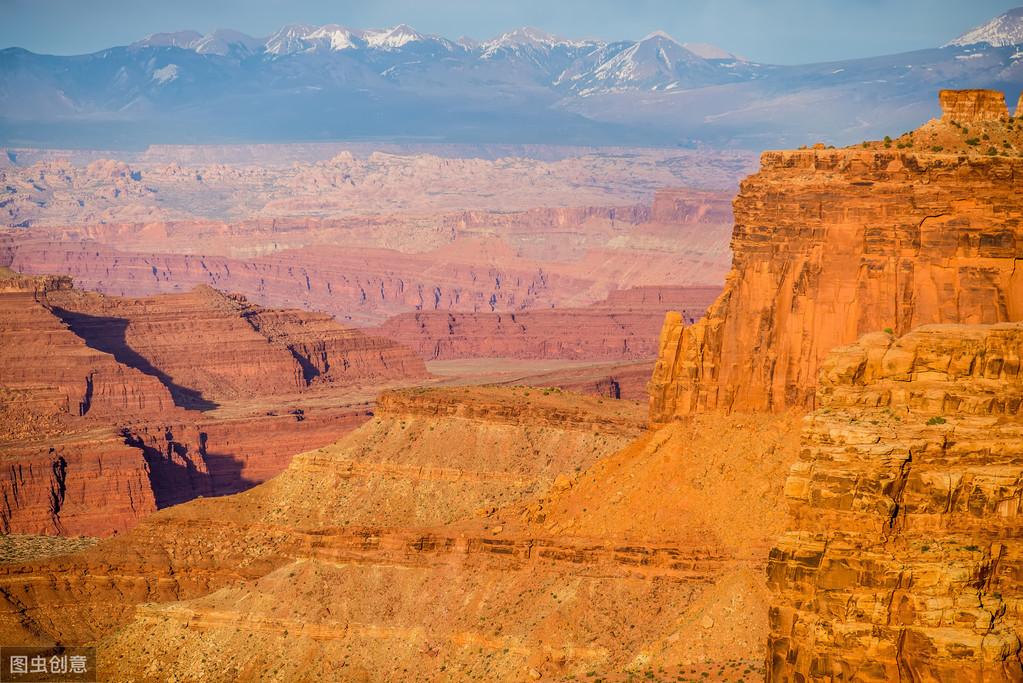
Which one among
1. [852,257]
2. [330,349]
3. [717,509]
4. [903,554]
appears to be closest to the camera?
[903,554]

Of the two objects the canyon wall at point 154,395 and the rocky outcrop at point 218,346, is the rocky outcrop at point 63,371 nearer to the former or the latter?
the canyon wall at point 154,395

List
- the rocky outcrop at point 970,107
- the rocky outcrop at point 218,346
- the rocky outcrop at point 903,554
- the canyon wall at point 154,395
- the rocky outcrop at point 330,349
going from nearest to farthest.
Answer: the rocky outcrop at point 903,554 < the rocky outcrop at point 970,107 < the canyon wall at point 154,395 < the rocky outcrop at point 218,346 < the rocky outcrop at point 330,349

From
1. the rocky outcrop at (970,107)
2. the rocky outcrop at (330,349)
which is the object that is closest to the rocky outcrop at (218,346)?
the rocky outcrop at (330,349)

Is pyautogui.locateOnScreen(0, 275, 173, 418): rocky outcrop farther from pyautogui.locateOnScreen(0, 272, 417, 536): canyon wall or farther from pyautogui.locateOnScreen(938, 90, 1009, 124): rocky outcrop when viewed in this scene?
pyautogui.locateOnScreen(938, 90, 1009, 124): rocky outcrop

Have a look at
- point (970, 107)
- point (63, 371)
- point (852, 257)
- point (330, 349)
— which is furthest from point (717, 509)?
point (330, 349)

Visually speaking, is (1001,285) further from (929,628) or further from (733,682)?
(929,628)

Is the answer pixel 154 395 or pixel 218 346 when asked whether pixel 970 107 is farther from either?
pixel 218 346
